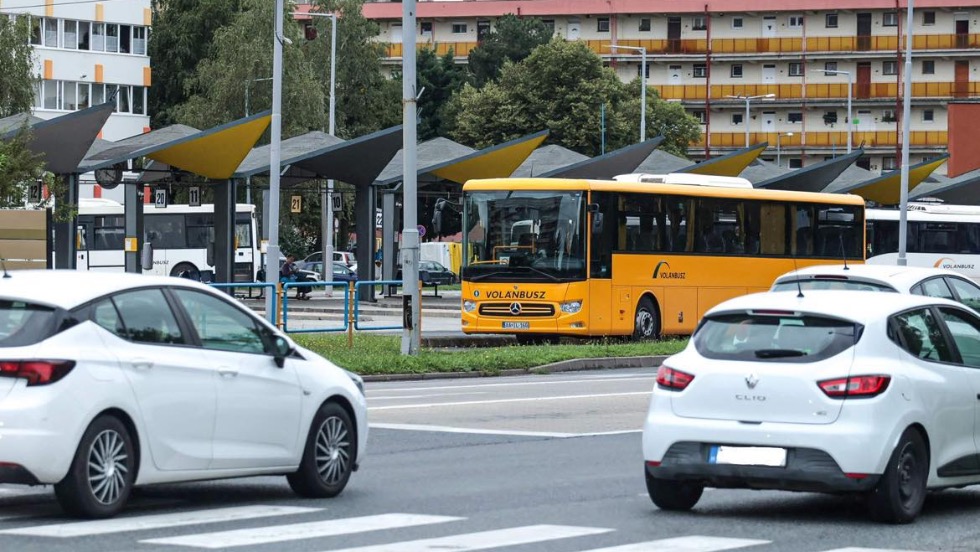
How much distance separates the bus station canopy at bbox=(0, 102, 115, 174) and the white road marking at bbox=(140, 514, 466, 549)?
31.1 metres

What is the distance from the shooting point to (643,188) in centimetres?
3456

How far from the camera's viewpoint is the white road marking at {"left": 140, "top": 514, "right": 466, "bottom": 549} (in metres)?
9.39

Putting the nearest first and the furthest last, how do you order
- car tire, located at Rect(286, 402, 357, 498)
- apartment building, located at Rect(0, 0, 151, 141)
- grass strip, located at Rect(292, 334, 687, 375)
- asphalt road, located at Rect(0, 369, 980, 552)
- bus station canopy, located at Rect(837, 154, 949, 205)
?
asphalt road, located at Rect(0, 369, 980, 552) < car tire, located at Rect(286, 402, 357, 498) < grass strip, located at Rect(292, 334, 687, 375) < bus station canopy, located at Rect(837, 154, 949, 205) < apartment building, located at Rect(0, 0, 151, 141)

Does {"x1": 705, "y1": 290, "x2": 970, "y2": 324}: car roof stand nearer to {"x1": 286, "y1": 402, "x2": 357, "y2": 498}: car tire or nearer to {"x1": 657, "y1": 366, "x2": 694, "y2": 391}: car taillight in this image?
{"x1": 657, "y1": 366, "x2": 694, "y2": 391}: car taillight

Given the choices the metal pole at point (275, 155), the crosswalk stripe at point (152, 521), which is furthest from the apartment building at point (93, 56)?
the crosswalk stripe at point (152, 521)

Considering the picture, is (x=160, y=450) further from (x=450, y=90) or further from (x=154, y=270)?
(x=450, y=90)

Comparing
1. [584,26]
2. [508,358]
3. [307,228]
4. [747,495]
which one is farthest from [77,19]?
[747,495]

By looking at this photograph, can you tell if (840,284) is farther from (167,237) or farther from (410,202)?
(167,237)

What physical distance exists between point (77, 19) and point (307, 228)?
18940 millimetres

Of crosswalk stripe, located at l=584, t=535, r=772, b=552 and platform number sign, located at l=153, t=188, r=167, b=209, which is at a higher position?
platform number sign, located at l=153, t=188, r=167, b=209

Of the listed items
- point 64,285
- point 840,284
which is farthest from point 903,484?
point 840,284

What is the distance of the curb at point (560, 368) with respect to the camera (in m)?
25.4

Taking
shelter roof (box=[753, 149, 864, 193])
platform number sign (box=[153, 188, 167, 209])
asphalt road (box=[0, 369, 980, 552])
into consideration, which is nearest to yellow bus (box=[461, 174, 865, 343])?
asphalt road (box=[0, 369, 980, 552])

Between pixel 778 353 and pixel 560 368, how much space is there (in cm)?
1734
